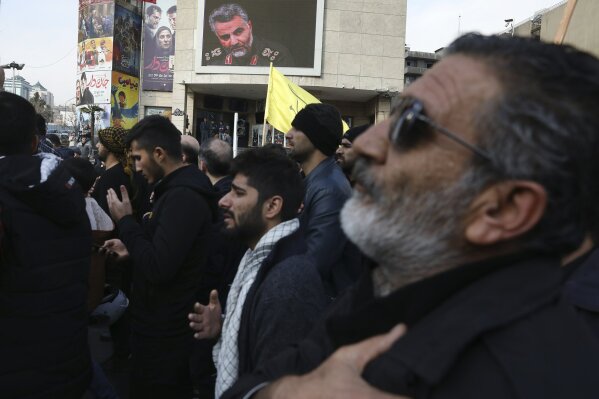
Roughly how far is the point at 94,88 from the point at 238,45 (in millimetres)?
12030

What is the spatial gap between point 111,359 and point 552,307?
4.74 m

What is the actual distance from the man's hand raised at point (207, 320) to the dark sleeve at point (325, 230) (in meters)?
1.03

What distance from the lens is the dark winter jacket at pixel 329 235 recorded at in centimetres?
315

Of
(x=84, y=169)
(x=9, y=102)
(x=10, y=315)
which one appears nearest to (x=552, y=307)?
(x=10, y=315)

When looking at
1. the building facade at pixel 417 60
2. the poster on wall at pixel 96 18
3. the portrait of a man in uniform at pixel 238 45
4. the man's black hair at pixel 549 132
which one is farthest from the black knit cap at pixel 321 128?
the building facade at pixel 417 60

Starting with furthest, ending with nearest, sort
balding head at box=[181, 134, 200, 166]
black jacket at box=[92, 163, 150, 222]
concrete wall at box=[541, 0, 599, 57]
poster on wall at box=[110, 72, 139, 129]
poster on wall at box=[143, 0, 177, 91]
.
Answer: poster on wall at box=[143, 0, 177, 91]
poster on wall at box=[110, 72, 139, 129]
concrete wall at box=[541, 0, 599, 57]
balding head at box=[181, 134, 200, 166]
black jacket at box=[92, 163, 150, 222]

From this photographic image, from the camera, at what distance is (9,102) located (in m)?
2.26

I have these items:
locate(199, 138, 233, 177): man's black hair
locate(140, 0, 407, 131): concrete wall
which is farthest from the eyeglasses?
locate(140, 0, 407, 131): concrete wall

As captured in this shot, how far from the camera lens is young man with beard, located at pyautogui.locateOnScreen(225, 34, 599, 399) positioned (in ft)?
2.56

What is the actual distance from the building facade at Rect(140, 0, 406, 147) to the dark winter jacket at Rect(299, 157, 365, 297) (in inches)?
775

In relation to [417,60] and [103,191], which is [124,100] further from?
[417,60]

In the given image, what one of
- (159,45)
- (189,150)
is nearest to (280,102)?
(189,150)

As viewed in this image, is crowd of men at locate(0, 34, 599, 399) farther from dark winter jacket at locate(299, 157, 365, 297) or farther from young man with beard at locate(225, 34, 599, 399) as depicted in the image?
dark winter jacket at locate(299, 157, 365, 297)

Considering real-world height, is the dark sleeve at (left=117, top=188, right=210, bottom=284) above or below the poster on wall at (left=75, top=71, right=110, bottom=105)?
below
